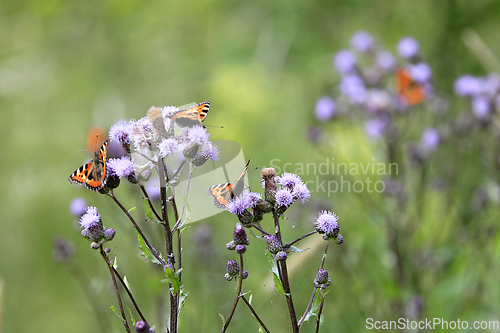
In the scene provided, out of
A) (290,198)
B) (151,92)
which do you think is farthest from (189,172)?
(151,92)

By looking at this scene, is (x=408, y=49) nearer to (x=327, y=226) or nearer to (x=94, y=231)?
(x=327, y=226)

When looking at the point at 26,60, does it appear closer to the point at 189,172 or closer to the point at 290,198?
the point at 189,172

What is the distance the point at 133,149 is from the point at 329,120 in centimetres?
278

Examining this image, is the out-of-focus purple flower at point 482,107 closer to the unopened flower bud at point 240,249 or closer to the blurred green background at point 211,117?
the blurred green background at point 211,117

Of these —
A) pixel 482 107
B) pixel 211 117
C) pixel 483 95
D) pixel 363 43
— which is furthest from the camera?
pixel 211 117

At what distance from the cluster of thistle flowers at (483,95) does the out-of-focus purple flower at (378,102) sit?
0.76 metres

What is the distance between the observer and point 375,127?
12.1 feet

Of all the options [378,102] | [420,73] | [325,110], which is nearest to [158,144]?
[378,102]

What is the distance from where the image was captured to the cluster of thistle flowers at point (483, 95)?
357cm

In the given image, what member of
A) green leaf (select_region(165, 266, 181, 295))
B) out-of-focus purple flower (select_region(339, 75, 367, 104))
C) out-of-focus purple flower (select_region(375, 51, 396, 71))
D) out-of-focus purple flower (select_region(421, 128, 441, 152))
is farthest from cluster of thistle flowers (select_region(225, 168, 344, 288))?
out-of-focus purple flower (select_region(375, 51, 396, 71))

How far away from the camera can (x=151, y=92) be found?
18.9 ft

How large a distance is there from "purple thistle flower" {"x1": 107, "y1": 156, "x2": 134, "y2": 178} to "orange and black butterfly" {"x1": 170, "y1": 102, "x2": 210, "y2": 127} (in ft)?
0.93

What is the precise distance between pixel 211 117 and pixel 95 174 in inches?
154

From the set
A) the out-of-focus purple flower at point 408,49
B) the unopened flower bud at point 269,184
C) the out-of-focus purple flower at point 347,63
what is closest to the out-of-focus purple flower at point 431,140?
the out-of-focus purple flower at point 408,49
